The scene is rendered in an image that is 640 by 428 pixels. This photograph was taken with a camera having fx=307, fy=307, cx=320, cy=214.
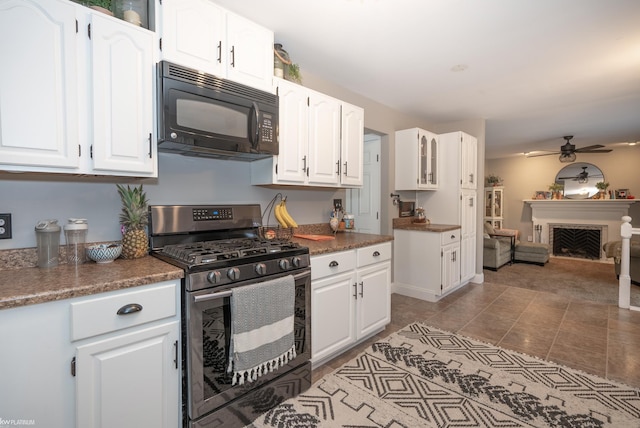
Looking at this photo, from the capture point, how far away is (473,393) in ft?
6.45

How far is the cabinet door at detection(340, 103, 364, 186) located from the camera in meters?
2.72

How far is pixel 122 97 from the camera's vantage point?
1546mm

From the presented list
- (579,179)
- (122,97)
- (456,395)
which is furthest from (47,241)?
(579,179)

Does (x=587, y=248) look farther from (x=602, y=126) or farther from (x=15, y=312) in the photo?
(x=15, y=312)

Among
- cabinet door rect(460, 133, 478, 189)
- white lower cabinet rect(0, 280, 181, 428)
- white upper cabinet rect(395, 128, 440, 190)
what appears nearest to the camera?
white lower cabinet rect(0, 280, 181, 428)

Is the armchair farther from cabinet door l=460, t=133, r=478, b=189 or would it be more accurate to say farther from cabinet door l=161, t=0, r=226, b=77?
cabinet door l=161, t=0, r=226, b=77

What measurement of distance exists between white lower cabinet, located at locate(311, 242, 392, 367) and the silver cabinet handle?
104cm

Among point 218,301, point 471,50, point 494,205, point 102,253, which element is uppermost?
point 471,50

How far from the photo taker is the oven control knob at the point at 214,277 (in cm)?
149

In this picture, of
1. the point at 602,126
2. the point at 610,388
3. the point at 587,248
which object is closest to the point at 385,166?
the point at 610,388

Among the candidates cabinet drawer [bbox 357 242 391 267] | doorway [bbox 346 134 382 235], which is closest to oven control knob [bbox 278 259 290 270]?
cabinet drawer [bbox 357 242 391 267]

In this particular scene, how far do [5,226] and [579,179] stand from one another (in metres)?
9.35

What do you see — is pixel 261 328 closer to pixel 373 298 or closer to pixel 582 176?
pixel 373 298

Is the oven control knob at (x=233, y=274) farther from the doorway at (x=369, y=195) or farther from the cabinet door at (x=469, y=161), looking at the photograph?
the cabinet door at (x=469, y=161)
